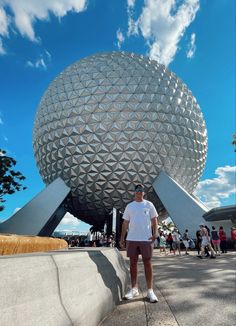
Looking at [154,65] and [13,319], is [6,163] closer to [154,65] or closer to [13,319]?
[154,65]

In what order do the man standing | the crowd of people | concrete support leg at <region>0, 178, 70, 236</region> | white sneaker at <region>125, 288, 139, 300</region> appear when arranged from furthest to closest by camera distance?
concrete support leg at <region>0, 178, 70, 236</region>, the crowd of people, the man standing, white sneaker at <region>125, 288, 139, 300</region>

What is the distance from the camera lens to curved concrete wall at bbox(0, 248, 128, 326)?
1508 millimetres

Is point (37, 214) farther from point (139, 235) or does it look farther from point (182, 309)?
point (182, 309)

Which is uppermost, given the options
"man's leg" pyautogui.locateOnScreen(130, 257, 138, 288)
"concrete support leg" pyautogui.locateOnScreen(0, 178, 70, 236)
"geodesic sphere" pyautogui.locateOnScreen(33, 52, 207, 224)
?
"geodesic sphere" pyautogui.locateOnScreen(33, 52, 207, 224)

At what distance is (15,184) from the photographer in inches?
904

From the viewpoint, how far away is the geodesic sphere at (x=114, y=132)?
21312mm

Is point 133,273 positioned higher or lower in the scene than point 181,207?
lower

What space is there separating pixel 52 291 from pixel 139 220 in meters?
2.06

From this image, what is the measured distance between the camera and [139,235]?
3701mm

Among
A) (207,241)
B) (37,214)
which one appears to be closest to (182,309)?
(207,241)

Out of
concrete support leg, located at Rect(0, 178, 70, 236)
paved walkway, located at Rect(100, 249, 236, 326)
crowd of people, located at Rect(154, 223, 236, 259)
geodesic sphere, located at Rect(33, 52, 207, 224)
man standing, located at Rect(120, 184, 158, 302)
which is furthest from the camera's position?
geodesic sphere, located at Rect(33, 52, 207, 224)

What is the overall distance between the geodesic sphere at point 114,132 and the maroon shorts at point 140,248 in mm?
17496

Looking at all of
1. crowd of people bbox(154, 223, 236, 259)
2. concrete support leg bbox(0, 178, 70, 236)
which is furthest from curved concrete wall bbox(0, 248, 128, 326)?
concrete support leg bbox(0, 178, 70, 236)

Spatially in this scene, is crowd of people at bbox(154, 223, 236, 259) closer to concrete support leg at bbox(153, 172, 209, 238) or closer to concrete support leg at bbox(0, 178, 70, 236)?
concrete support leg at bbox(153, 172, 209, 238)
